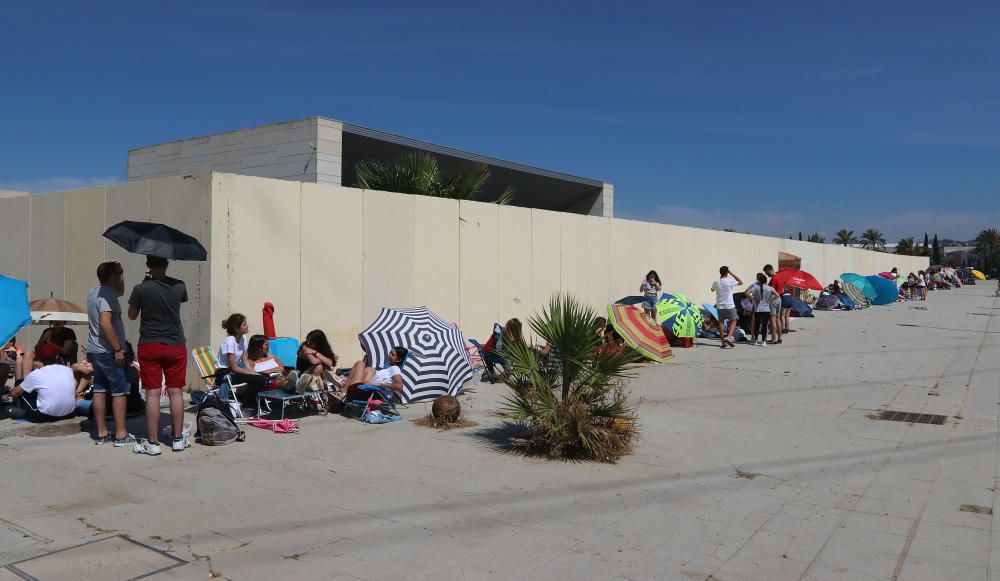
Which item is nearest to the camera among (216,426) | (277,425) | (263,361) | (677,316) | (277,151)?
(216,426)

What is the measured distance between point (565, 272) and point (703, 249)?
27.7 ft

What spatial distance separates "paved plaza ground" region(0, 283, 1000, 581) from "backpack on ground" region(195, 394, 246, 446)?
0.12 m

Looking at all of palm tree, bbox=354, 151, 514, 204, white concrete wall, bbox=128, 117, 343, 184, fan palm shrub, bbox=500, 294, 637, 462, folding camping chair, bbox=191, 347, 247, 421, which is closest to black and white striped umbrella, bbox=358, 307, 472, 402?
folding camping chair, bbox=191, 347, 247, 421

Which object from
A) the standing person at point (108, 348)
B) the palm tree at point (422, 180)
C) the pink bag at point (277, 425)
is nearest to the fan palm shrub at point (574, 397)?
the pink bag at point (277, 425)

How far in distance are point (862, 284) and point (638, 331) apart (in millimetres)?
21588

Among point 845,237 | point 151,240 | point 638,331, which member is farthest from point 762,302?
point 845,237

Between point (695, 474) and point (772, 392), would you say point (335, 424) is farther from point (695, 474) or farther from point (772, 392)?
point (772, 392)

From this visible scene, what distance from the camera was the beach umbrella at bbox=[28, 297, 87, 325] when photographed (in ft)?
29.3

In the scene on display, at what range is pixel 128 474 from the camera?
5996mm

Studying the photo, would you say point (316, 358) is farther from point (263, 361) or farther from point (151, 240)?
point (151, 240)

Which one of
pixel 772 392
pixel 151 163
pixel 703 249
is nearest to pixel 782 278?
pixel 703 249

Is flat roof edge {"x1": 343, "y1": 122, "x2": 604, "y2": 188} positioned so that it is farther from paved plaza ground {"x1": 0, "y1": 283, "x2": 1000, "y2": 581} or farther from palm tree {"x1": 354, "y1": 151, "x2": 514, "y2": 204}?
paved plaza ground {"x1": 0, "y1": 283, "x2": 1000, "y2": 581}

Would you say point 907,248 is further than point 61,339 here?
Yes

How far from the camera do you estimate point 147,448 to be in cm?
658
